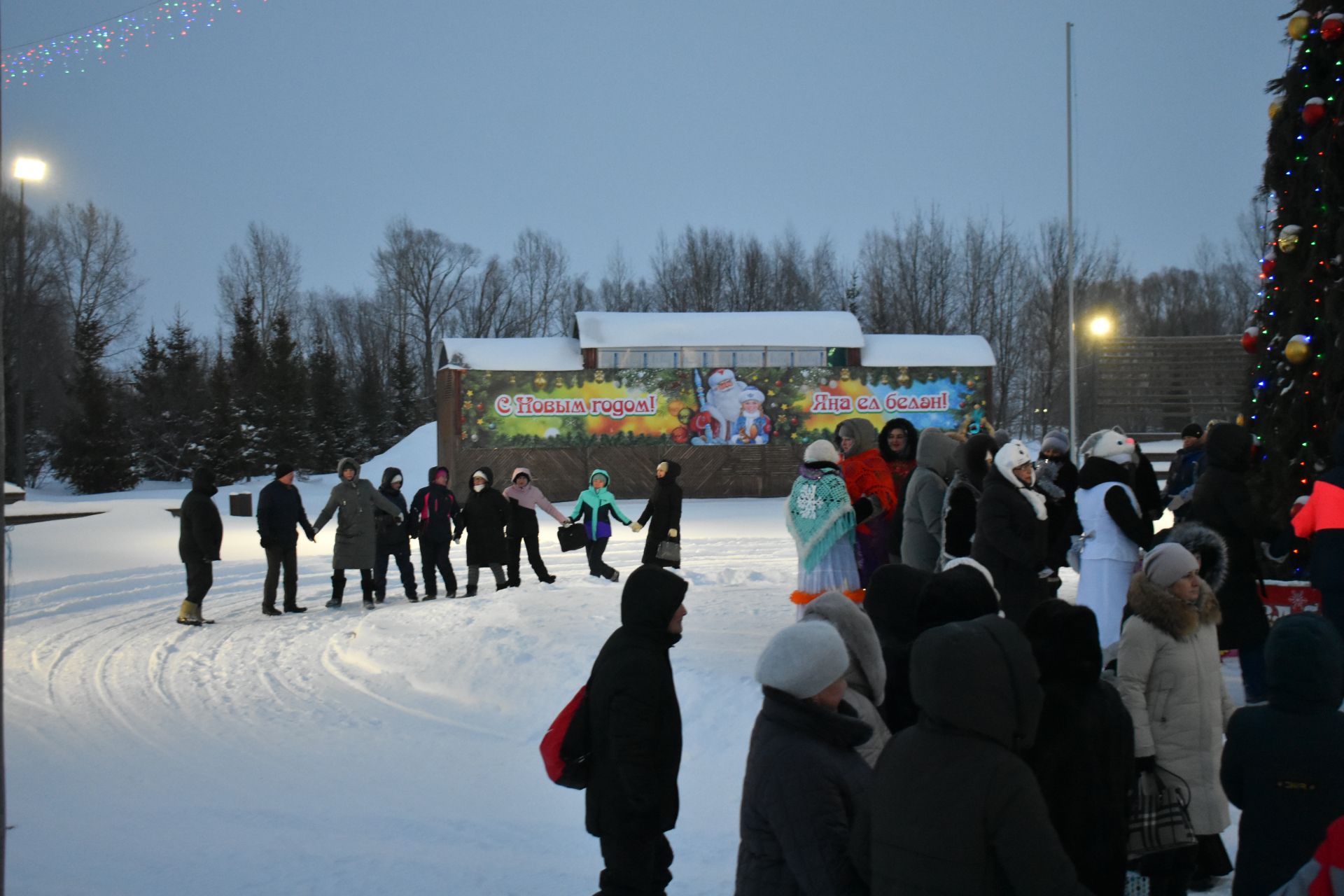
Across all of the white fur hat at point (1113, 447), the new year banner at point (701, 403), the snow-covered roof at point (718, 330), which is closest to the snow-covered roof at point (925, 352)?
the new year banner at point (701, 403)

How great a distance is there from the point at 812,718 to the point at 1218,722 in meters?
2.52

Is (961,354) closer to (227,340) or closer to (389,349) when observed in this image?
(389,349)

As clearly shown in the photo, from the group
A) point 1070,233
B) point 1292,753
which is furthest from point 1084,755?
point 1070,233

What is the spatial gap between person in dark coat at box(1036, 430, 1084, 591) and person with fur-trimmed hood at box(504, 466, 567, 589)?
654 cm

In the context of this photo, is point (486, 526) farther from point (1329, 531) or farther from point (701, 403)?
point (701, 403)

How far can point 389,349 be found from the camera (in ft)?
219

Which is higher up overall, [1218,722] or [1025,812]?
[1025,812]

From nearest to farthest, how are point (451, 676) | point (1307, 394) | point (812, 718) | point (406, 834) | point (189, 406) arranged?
point (812, 718)
point (406, 834)
point (1307, 394)
point (451, 676)
point (189, 406)

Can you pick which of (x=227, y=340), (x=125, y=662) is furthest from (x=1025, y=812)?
(x=227, y=340)

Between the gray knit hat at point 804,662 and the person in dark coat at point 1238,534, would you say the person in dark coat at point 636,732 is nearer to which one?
the gray knit hat at point 804,662

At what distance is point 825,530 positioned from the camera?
7.86m

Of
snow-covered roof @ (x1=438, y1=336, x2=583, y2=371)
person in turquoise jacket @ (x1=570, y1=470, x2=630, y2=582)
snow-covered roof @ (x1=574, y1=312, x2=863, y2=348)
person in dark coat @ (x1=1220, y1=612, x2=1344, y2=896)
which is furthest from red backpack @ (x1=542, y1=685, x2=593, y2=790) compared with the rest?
snow-covered roof @ (x1=574, y1=312, x2=863, y2=348)

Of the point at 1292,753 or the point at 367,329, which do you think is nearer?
the point at 1292,753

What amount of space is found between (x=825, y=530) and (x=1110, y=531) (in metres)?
1.83
